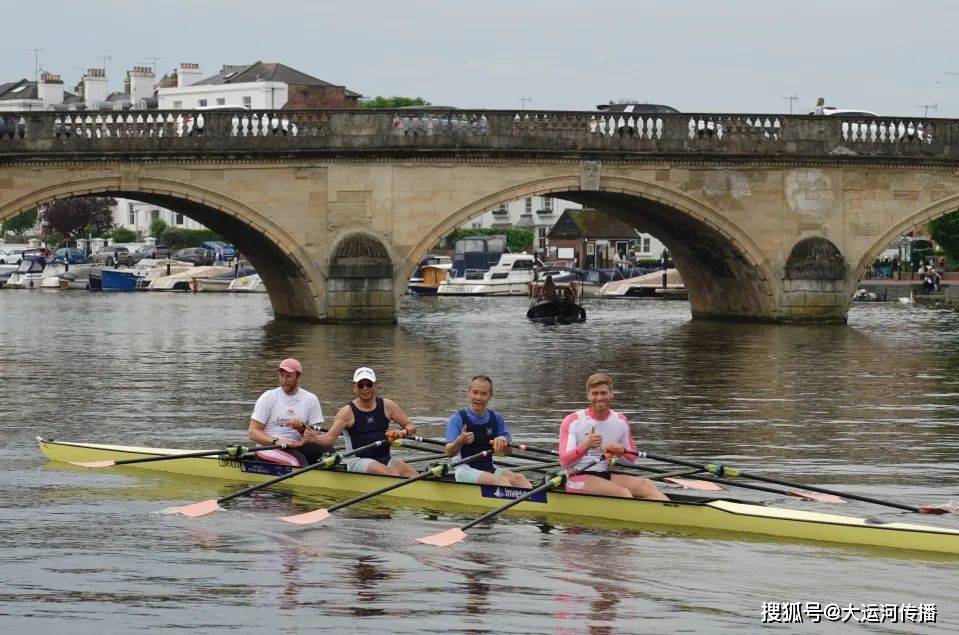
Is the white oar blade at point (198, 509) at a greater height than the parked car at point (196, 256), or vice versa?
the parked car at point (196, 256)

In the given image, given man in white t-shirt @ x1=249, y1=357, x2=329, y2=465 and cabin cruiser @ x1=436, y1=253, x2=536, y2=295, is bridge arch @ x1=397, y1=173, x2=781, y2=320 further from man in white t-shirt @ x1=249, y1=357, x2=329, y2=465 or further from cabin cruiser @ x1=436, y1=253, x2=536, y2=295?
cabin cruiser @ x1=436, y1=253, x2=536, y2=295

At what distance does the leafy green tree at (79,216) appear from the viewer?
348 feet

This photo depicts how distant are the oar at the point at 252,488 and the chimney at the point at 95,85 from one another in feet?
295

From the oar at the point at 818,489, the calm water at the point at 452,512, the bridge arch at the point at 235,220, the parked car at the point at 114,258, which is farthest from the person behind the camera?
the parked car at the point at 114,258

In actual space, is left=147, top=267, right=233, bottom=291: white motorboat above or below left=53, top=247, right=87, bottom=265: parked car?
below

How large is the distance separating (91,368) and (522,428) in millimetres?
11051

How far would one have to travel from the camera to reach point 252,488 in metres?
15.2

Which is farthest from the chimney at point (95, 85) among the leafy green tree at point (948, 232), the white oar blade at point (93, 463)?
the white oar blade at point (93, 463)

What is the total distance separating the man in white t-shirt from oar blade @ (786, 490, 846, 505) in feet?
14.6

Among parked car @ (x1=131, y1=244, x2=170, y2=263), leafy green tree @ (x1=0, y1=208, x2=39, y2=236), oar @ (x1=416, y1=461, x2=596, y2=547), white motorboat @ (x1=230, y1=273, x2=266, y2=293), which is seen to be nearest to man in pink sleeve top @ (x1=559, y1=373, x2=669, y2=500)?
oar @ (x1=416, y1=461, x2=596, y2=547)

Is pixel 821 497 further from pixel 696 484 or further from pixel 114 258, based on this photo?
pixel 114 258

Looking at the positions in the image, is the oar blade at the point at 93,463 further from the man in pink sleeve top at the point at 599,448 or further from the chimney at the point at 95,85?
the chimney at the point at 95,85

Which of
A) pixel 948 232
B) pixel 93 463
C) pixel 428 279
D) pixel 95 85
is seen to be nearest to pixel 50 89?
pixel 95 85

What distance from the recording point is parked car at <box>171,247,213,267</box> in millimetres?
81756
